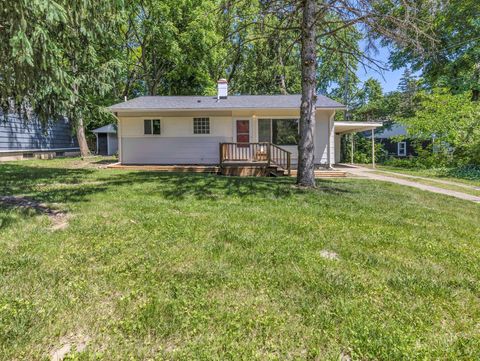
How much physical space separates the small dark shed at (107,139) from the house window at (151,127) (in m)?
10.1

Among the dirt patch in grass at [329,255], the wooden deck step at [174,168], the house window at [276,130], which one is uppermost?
the house window at [276,130]

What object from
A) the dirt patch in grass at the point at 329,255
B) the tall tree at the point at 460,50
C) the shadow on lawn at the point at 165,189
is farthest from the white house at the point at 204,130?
the tall tree at the point at 460,50

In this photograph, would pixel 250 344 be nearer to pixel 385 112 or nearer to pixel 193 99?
pixel 193 99

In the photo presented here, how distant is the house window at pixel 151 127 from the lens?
1405 centimetres

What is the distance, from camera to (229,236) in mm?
3777

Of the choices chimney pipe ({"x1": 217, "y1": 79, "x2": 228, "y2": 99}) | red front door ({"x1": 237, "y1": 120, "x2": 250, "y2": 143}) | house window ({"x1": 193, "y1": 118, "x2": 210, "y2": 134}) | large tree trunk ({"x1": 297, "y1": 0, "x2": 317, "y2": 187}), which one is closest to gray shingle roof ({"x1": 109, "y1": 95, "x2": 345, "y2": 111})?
chimney pipe ({"x1": 217, "y1": 79, "x2": 228, "y2": 99})

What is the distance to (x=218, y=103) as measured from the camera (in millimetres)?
13969

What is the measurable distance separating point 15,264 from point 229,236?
2.25 metres

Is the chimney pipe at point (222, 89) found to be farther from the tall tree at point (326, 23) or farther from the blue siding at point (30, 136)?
Result: the blue siding at point (30, 136)

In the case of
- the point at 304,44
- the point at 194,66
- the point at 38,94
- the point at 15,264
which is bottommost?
the point at 15,264

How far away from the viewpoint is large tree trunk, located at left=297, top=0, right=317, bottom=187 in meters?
7.17

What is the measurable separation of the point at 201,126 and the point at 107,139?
14.7 m

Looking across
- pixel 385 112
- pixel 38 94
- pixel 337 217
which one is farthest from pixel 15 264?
pixel 385 112

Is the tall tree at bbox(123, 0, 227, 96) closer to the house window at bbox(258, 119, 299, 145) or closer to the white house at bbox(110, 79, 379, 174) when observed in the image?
the white house at bbox(110, 79, 379, 174)
